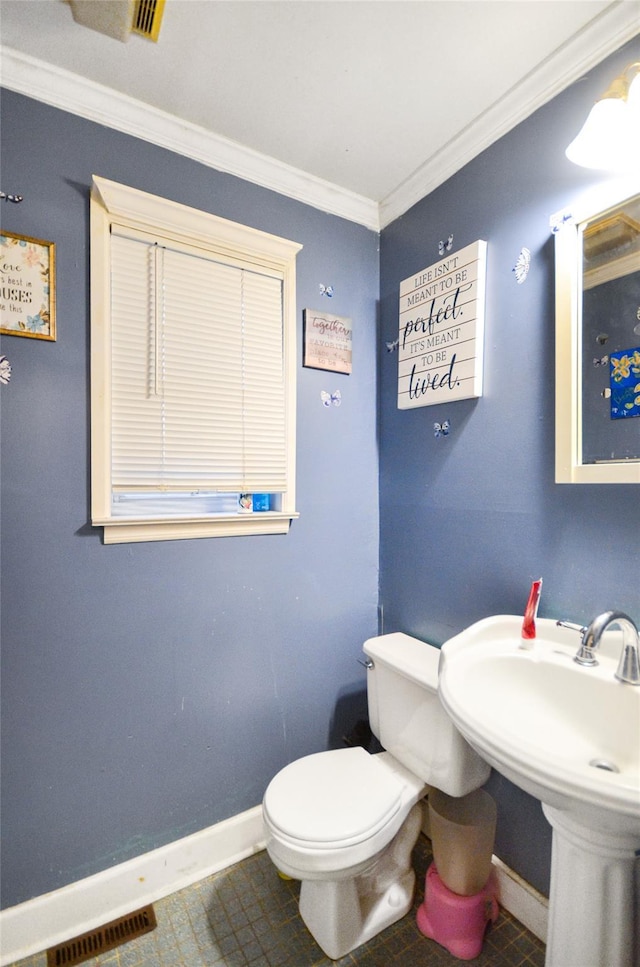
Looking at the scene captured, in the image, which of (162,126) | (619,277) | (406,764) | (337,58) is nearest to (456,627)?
(406,764)

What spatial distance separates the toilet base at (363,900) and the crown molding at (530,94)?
6.95ft

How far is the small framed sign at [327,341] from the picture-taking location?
5.26 feet

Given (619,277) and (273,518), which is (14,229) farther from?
(619,277)

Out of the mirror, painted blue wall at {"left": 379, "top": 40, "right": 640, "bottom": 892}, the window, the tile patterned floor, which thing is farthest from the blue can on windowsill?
the tile patterned floor

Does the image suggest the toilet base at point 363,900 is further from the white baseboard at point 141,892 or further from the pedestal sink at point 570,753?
the pedestal sink at point 570,753

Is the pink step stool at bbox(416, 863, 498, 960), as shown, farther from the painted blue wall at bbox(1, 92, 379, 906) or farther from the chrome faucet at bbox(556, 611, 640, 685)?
the chrome faucet at bbox(556, 611, 640, 685)

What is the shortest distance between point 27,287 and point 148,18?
0.71 m

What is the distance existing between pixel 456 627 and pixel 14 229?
5.80 feet

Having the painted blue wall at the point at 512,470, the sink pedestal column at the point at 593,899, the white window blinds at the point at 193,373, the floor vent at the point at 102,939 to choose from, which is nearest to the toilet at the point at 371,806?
the painted blue wall at the point at 512,470

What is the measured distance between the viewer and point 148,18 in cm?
101

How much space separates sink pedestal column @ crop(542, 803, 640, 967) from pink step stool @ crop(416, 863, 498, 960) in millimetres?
351

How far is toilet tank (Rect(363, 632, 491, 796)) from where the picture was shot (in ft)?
3.91

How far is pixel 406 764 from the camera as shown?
1335mm

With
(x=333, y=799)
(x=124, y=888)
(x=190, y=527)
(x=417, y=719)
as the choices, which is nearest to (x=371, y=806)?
(x=333, y=799)
